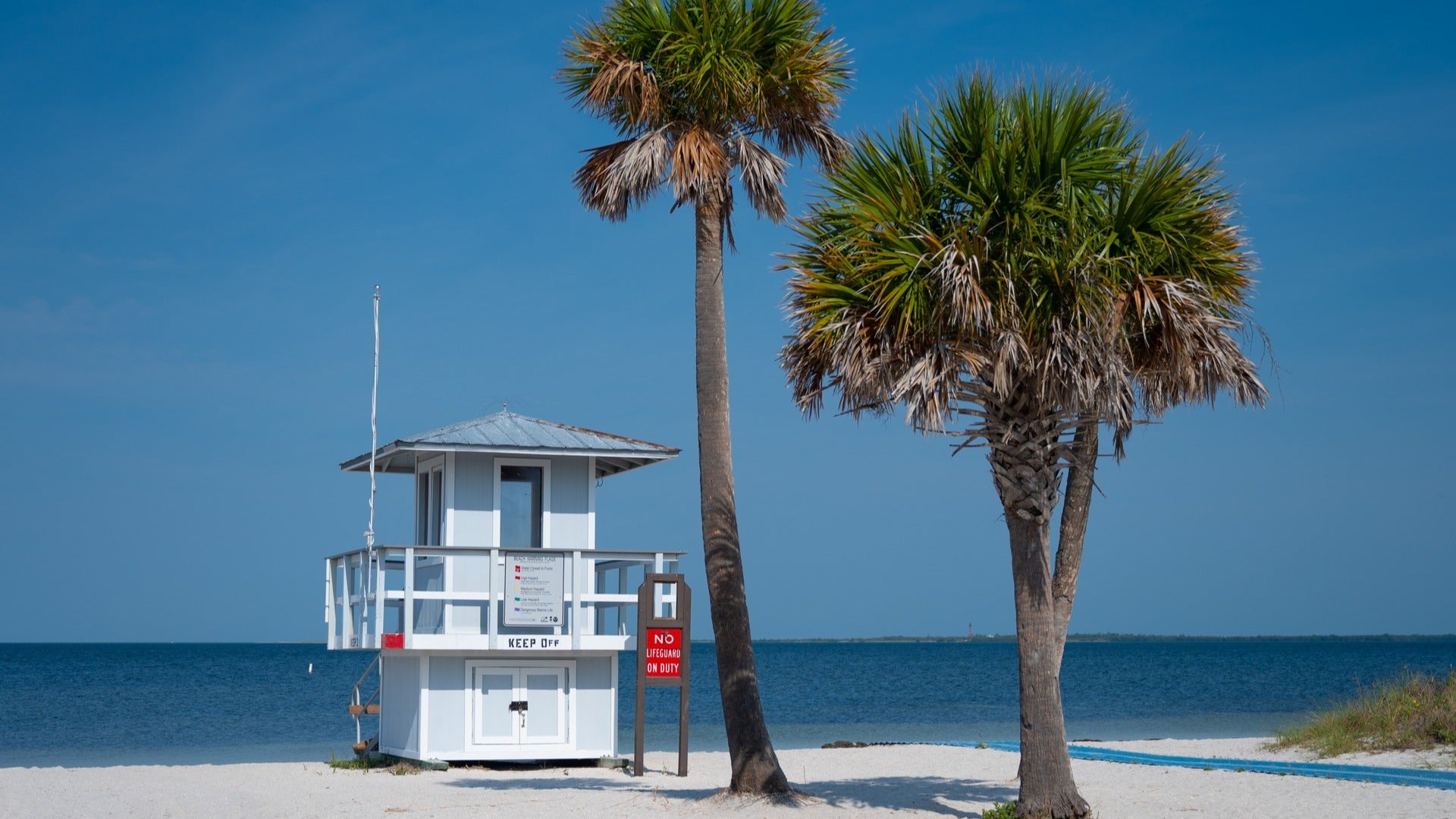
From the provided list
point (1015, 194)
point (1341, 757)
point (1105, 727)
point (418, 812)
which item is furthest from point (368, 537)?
point (1105, 727)

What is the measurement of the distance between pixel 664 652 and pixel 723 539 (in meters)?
2.94

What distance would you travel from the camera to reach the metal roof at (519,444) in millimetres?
18969

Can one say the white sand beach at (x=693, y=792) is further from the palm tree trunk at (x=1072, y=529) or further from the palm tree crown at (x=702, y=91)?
the palm tree crown at (x=702, y=91)

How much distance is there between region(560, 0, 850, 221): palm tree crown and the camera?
14469 mm

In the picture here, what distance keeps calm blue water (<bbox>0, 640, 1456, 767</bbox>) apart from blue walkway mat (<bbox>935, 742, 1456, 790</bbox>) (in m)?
12.3

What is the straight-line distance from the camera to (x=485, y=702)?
19.0 metres

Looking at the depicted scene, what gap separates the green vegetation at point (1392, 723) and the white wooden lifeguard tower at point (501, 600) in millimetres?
10339

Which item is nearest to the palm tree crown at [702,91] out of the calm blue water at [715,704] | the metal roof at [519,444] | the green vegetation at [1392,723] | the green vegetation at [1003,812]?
the metal roof at [519,444]

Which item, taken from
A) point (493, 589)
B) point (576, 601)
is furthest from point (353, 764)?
point (576, 601)

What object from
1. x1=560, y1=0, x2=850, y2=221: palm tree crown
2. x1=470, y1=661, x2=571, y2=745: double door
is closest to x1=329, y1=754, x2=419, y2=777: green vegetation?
x1=470, y1=661, x2=571, y2=745: double door

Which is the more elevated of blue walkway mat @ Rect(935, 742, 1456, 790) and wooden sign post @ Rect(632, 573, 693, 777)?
wooden sign post @ Rect(632, 573, 693, 777)

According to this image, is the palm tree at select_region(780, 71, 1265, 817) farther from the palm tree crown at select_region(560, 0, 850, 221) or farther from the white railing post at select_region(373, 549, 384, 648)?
the white railing post at select_region(373, 549, 384, 648)

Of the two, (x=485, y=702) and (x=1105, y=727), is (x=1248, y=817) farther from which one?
(x=1105, y=727)

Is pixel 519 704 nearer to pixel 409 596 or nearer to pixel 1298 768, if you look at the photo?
pixel 409 596
